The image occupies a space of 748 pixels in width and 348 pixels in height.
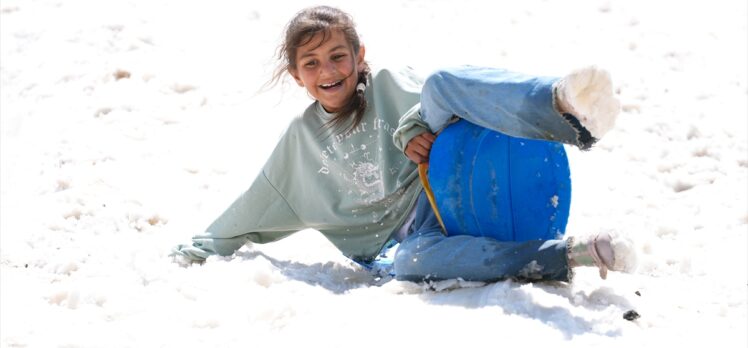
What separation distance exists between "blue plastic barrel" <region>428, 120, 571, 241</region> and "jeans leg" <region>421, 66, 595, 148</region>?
73mm

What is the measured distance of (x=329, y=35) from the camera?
2.59 m

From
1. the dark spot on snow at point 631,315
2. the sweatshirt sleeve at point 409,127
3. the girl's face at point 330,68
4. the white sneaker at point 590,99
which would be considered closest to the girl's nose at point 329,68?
the girl's face at point 330,68

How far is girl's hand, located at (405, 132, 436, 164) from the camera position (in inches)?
90.7

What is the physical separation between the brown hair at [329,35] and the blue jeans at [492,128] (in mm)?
337

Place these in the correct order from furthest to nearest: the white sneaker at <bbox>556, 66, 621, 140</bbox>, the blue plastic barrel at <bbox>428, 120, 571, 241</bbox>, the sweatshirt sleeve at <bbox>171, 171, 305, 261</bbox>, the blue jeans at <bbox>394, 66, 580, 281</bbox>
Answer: the sweatshirt sleeve at <bbox>171, 171, 305, 261</bbox> < the blue plastic barrel at <bbox>428, 120, 571, 241</bbox> < the blue jeans at <bbox>394, 66, 580, 281</bbox> < the white sneaker at <bbox>556, 66, 621, 140</bbox>

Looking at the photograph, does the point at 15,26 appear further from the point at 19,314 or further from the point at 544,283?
the point at 544,283

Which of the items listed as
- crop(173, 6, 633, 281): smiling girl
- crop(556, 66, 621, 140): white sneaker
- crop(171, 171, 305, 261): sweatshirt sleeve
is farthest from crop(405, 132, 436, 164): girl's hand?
crop(171, 171, 305, 261): sweatshirt sleeve

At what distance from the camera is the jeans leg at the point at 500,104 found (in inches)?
77.9

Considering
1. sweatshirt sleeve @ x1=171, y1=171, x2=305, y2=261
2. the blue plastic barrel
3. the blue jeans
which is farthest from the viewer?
sweatshirt sleeve @ x1=171, y1=171, x2=305, y2=261

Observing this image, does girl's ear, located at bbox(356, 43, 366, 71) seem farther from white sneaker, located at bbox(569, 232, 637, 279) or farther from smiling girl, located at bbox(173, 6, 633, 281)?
white sneaker, located at bbox(569, 232, 637, 279)

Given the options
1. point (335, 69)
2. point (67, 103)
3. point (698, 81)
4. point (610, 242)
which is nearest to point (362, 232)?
point (335, 69)

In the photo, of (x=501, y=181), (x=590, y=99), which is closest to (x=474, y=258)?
(x=501, y=181)

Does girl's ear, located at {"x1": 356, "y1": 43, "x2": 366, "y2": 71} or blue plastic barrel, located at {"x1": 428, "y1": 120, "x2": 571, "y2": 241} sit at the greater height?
girl's ear, located at {"x1": 356, "y1": 43, "x2": 366, "y2": 71}

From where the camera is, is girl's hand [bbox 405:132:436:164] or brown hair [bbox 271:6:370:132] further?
brown hair [bbox 271:6:370:132]
